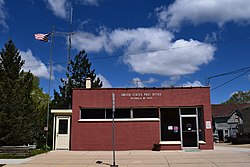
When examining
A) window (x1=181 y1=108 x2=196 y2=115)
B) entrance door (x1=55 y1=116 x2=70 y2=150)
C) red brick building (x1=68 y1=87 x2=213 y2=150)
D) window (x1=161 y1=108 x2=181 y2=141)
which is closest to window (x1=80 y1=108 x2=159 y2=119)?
red brick building (x1=68 y1=87 x2=213 y2=150)

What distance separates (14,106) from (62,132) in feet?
11.7

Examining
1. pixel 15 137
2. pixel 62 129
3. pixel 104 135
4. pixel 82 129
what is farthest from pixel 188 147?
A: pixel 15 137

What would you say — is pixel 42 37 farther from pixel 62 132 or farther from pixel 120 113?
pixel 120 113

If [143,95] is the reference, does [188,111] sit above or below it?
below

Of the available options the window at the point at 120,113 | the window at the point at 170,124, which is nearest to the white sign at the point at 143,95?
the window at the point at 120,113

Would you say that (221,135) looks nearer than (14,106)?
No

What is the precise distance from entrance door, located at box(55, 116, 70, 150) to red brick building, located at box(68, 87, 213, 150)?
0.92 feet

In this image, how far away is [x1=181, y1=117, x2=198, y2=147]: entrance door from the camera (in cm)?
1903

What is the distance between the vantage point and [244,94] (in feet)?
311

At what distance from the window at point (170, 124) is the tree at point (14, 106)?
8775 millimetres

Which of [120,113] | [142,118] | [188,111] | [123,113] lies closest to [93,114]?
[120,113]

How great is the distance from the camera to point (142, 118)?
19.3 m

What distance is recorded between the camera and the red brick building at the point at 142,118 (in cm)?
1902

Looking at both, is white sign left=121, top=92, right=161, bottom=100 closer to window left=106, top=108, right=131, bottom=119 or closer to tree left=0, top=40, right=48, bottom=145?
window left=106, top=108, right=131, bottom=119
